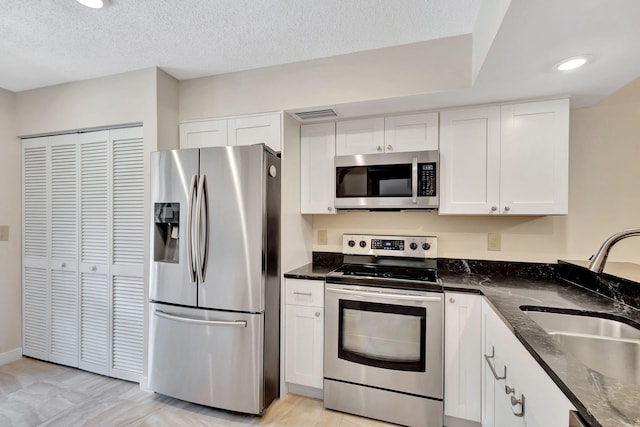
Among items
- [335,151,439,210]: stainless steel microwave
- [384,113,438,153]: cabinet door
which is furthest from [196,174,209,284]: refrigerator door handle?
[384,113,438,153]: cabinet door

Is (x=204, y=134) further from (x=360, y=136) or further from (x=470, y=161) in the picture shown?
(x=470, y=161)

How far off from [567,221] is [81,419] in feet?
12.0

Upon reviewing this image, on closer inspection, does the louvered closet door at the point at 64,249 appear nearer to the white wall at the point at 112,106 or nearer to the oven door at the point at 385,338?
the white wall at the point at 112,106

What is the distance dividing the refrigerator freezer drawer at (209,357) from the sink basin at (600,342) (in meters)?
1.61

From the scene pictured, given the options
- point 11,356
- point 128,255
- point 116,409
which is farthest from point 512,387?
point 11,356

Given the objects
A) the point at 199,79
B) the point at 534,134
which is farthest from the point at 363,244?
the point at 199,79

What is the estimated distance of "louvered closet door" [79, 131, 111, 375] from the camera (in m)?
2.45

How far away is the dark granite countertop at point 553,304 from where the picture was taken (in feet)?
2.20

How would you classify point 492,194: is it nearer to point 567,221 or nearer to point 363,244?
point 567,221

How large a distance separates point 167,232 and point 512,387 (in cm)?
228

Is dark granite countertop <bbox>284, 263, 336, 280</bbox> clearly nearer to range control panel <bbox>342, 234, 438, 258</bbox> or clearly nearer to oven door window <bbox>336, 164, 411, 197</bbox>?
range control panel <bbox>342, 234, 438, 258</bbox>

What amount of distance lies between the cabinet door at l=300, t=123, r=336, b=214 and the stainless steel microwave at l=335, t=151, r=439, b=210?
0.09 m

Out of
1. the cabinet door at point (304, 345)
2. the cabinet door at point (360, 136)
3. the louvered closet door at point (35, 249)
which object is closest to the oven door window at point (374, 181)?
the cabinet door at point (360, 136)

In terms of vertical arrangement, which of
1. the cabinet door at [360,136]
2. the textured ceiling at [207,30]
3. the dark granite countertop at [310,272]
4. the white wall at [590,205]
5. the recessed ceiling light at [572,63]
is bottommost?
the dark granite countertop at [310,272]
